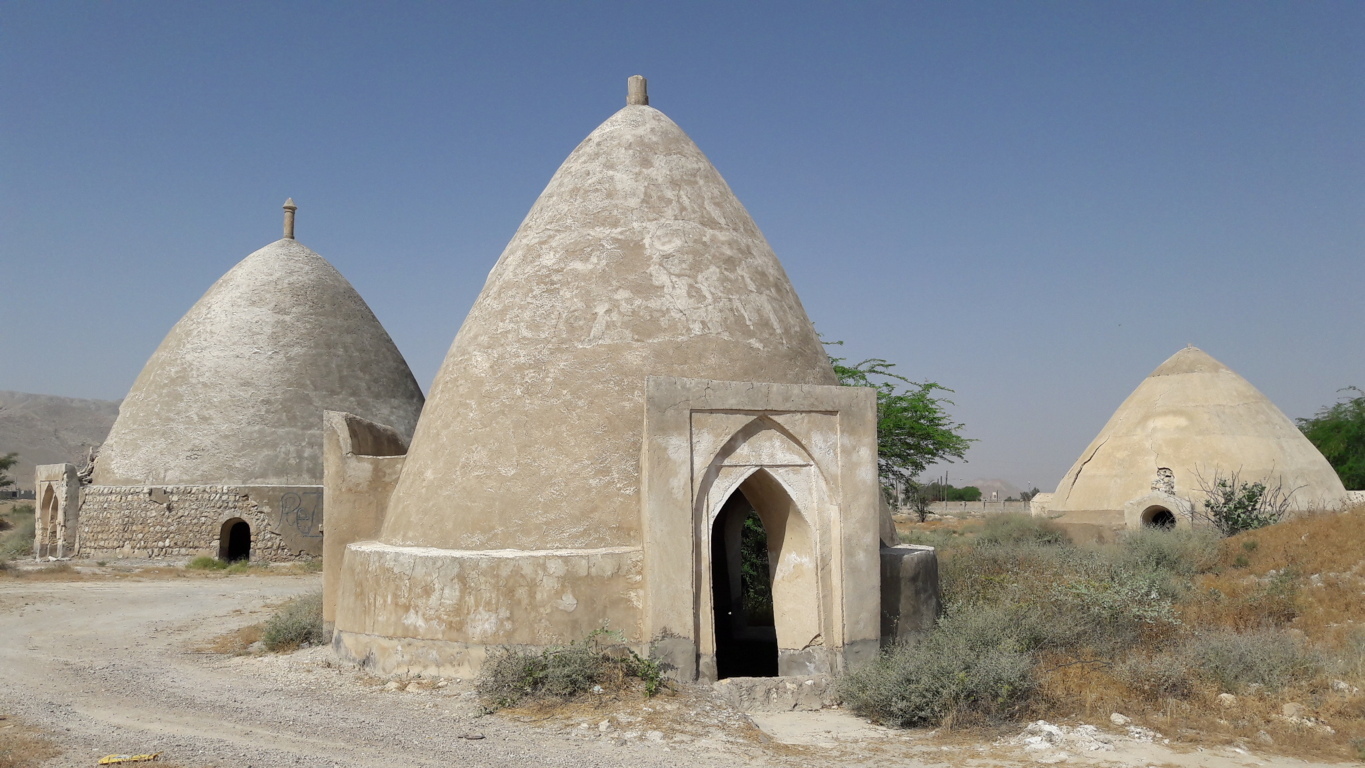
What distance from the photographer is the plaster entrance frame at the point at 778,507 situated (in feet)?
24.3

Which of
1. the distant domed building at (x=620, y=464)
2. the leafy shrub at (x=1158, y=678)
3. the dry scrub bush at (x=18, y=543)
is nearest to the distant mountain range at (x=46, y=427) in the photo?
the dry scrub bush at (x=18, y=543)

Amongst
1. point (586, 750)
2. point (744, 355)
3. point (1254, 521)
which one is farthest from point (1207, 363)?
point (586, 750)

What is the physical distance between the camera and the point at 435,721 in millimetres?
6773

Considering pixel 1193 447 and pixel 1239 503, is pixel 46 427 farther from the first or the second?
pixel 1239 503

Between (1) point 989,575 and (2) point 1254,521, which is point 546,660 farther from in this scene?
(2) point 1254,521

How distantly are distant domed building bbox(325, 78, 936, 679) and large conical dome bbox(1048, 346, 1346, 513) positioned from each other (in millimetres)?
12874

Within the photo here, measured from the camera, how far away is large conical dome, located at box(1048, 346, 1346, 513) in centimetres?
1925

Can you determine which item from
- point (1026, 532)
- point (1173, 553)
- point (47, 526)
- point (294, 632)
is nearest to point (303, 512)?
point (47, 526)

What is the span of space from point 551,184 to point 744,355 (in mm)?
2682

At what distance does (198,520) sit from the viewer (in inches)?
750

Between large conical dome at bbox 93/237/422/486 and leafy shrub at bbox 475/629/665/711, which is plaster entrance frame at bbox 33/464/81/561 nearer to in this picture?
large conical dome at bbox 93/237/422/486

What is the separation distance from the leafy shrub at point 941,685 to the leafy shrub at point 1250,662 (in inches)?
58.3

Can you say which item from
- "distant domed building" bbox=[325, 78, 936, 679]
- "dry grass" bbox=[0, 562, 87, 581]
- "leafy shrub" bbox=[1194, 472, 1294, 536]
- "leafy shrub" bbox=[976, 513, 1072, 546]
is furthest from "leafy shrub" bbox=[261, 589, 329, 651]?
"leafy shrub" bbox=[1194, 472, 1294, 536]

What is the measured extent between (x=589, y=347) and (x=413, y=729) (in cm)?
322
